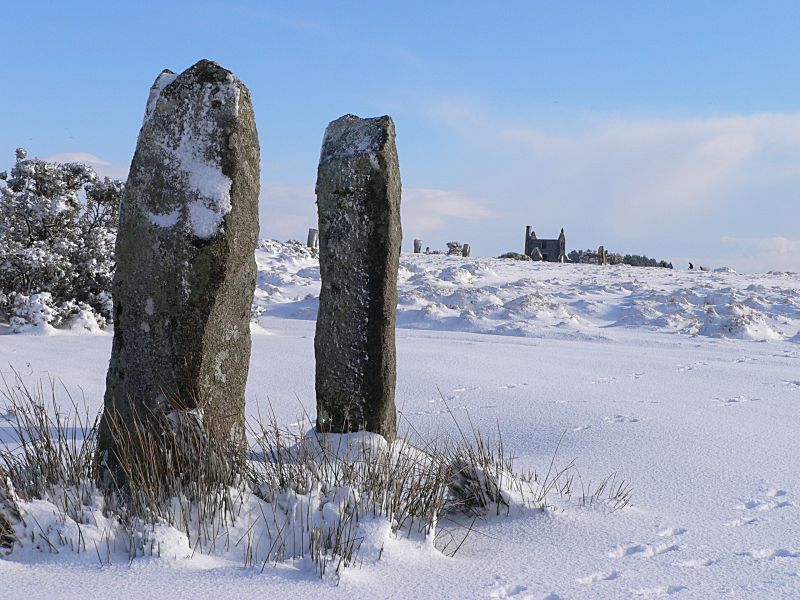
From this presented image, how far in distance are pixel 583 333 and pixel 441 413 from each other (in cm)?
616

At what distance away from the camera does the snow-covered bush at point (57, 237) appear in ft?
34.5

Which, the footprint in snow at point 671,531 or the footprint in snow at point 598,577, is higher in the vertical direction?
the footprint in snow at point 671,531

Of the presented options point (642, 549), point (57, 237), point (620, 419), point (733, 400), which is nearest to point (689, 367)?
point (733, 400)

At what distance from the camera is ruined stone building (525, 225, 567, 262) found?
132 feet

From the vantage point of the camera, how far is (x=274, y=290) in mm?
16125

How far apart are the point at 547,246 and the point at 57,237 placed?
3348cm

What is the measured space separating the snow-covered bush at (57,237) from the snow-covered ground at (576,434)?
1146 mm

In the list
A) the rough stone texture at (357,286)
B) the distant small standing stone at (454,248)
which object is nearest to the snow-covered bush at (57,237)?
the rough stone texture at (357,286)

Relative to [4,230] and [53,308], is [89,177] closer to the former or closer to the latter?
[4,230]

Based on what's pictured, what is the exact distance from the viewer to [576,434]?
5.63 meters

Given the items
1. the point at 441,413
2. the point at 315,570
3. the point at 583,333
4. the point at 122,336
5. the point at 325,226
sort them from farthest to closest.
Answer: the point at 583,333 → the point at 441,413 → the point at 325,226 → the point at 122,336 → the point at 315,570

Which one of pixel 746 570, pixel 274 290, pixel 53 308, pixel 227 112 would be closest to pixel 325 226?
pixel 227 112

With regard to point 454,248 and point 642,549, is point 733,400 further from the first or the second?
point 454,248

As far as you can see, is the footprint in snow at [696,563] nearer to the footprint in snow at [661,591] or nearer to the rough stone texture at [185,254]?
the footprint in snow at [661,591]
